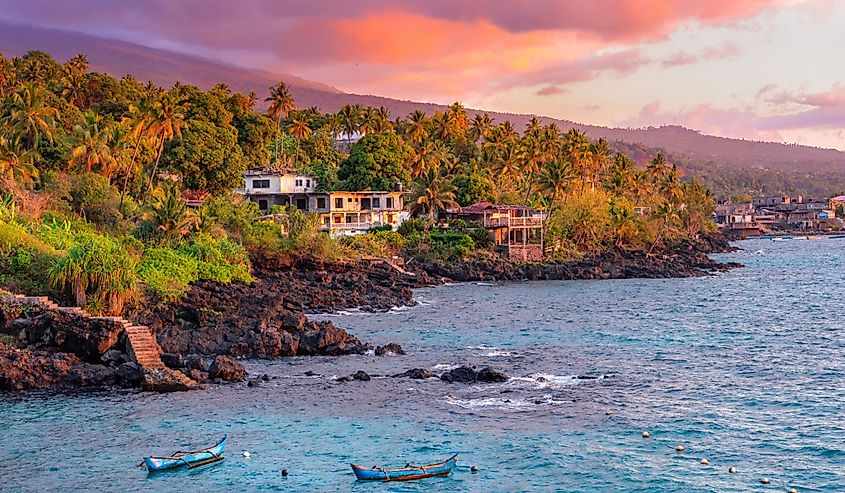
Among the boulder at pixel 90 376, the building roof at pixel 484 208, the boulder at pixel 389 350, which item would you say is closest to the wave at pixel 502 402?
the boulder at pixel 389 350

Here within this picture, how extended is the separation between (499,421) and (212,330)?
719 inches

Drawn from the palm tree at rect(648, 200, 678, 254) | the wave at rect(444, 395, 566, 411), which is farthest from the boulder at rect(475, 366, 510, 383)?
the palm tree at rect(648, 200, 678, 254)

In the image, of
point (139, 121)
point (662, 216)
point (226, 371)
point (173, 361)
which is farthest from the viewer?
point (662, 216)

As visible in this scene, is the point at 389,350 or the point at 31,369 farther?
the point at 389,350

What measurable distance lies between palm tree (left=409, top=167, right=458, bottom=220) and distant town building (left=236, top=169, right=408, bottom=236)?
10.9ft

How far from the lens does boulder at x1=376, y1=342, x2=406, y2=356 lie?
3992cm

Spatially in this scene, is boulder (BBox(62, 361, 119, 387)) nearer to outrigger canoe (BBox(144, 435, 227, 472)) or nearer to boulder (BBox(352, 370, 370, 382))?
boulder (BBox(352, 370, 370, 382))

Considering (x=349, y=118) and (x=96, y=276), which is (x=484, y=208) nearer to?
(x=349, y=118)

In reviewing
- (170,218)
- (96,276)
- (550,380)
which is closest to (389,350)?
(550,380)

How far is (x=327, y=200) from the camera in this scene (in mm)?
94250

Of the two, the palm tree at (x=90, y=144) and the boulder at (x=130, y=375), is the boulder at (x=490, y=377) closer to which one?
the boulder at (x=130, y=375)

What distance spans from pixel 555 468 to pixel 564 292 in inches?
2031

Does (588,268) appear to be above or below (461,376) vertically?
above

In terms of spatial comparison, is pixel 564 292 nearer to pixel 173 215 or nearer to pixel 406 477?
pixel 173 215
